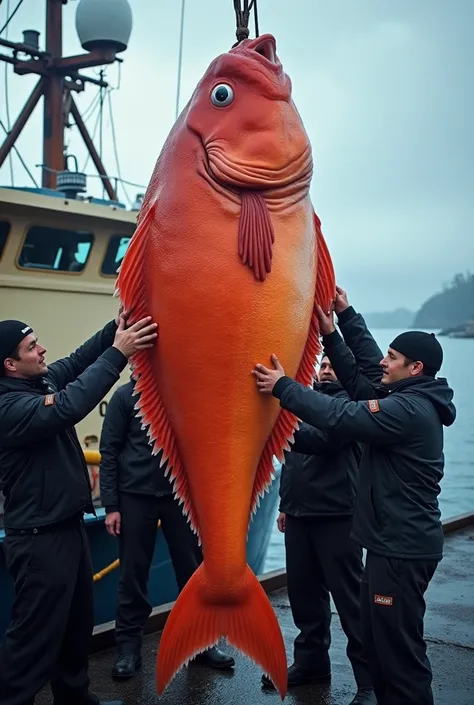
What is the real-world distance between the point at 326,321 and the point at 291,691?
6.62 ft

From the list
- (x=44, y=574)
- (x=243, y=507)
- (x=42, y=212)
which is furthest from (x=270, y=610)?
(x=42, y=212)

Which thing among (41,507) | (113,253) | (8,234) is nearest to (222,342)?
(41,507)

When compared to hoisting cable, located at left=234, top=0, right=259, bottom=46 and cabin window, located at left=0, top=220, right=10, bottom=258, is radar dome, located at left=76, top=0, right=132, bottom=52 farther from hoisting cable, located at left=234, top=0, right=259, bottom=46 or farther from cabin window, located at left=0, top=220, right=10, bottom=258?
hoisting cable, located at left=234, top=0, right=259, bottom=46

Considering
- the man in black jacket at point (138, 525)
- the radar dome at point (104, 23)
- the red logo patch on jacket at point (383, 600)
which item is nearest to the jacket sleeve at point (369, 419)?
the red logo patch on jacket at point (383, 600)

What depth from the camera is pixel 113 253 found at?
8445 millimetres

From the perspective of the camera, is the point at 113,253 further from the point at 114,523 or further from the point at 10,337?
the point at 10,337

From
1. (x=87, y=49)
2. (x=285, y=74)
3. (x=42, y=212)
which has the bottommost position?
(x=285, y=74)

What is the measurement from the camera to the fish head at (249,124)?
8.91 ft

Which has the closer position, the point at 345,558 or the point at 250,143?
the point at 250,143

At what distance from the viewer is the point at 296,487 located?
4.01 m

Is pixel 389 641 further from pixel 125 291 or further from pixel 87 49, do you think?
pixel 87 49

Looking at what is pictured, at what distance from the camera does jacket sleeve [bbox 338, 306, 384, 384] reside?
362cm

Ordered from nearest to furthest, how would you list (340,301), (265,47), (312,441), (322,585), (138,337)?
1. (265,47)
2. (138,337)
3. (340,301)
4. (312,441)
5. (322,585)

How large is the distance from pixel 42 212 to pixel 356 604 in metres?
5.17
